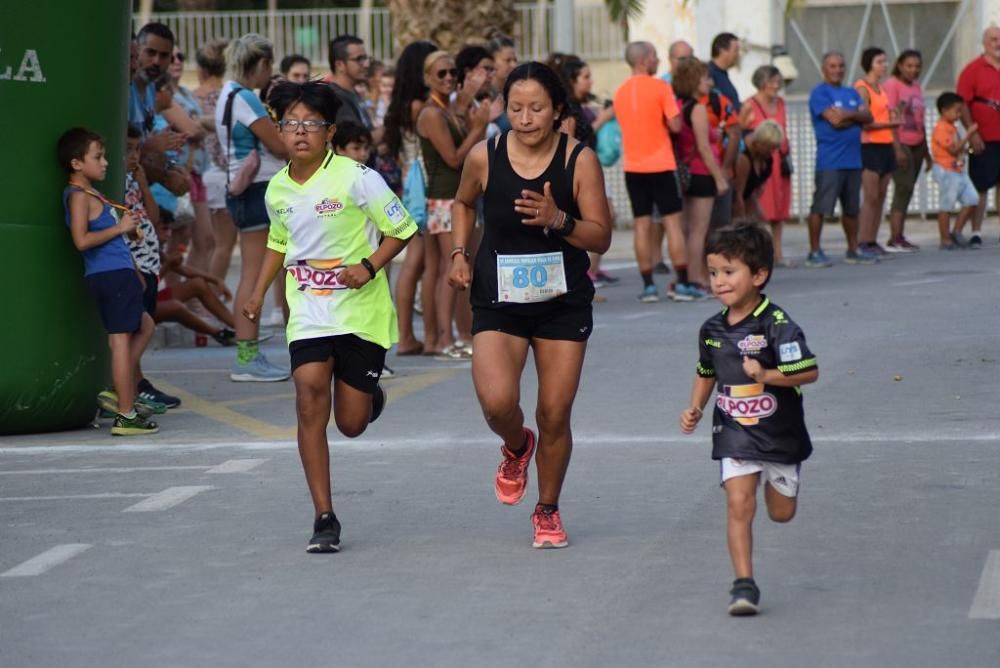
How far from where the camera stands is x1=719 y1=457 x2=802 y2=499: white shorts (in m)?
5.44

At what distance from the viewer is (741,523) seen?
5387 millimetres

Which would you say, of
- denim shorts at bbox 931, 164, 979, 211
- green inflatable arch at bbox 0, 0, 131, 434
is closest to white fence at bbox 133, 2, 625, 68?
denim shorts at bbox 931, 164, 979, 211

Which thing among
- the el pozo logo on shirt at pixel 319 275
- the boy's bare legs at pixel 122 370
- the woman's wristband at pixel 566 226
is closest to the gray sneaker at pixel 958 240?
the boy's bare legs at pixel 122 370

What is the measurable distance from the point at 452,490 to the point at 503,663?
2.60 m

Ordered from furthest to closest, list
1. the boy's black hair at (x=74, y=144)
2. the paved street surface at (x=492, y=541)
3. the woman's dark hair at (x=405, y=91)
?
1. the woman's dark hair at (x=405, y=91)
2. the boy's black hair at (x=74, y=144)
3. the paved street surface at (x=492, y=541)

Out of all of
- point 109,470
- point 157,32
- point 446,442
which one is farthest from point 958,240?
point 109,470

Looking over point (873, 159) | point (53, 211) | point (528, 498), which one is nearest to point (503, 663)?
point (528, 498)

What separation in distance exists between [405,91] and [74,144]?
10.2ft

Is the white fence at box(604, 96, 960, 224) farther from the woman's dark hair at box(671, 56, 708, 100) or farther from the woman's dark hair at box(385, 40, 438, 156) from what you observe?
the woman's dark hair at box(385, 40, 438, 156)

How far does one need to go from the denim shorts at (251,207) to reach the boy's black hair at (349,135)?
0.92m

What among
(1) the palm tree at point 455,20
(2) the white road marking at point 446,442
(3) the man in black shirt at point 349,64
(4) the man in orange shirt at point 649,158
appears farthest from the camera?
(1) the palm tree at point 455,20

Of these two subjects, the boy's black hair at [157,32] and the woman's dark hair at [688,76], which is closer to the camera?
the boy's black hair at [157,32]

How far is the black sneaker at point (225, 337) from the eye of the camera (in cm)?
1282

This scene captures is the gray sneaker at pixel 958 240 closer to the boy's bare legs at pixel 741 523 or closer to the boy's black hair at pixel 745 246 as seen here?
the boy's black hair at pixel 745 246
